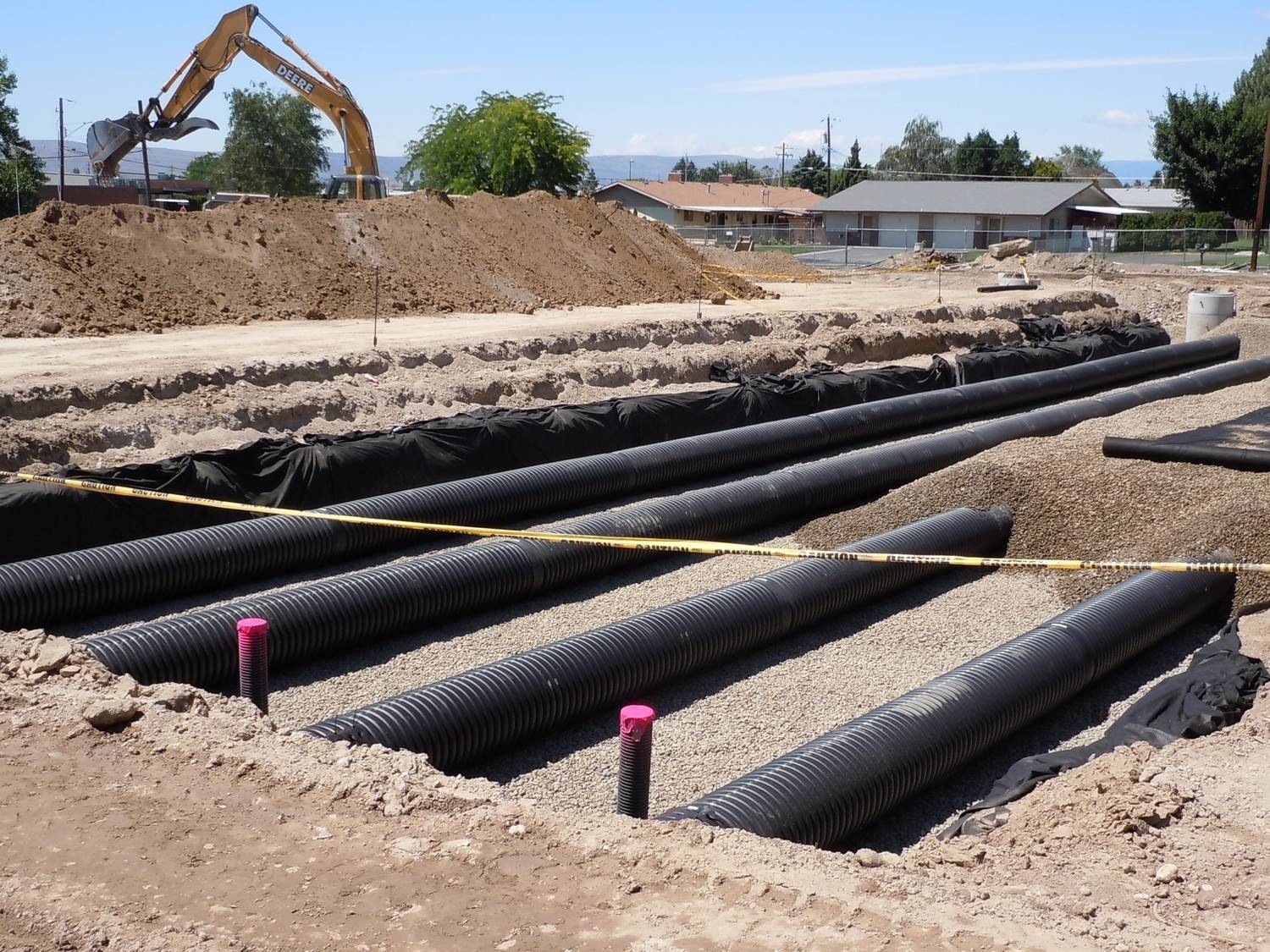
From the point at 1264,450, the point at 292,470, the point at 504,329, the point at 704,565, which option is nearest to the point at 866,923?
the point at 704,565

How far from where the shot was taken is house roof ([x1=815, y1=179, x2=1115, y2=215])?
6062cm

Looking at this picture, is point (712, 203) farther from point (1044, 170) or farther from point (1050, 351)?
point (1050, 351)

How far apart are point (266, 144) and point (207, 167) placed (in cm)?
1118

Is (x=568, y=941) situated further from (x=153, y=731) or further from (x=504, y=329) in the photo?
(x=504, y=329)

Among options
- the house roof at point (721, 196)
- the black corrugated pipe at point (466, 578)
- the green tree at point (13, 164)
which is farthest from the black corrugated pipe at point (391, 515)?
the house roof at point (721, 196)

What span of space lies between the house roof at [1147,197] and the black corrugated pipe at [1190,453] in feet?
241

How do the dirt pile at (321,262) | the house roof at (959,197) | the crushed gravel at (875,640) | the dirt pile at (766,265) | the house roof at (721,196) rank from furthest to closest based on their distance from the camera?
the house roof at (721,196) → the house roof at (959,197) → the dirt pile at (766,265) → the dirt pile at (321,262) → the crushed gravel at (875,640)

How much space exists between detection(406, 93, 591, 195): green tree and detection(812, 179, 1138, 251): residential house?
46.3 feet

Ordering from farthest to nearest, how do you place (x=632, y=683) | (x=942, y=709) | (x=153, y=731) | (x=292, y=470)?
(x=292, y=470) < (x=632, y=683) < (x=942, y=709) < (x=153, y=731)

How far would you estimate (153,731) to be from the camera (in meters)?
5.04

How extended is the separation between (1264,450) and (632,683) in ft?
23.2

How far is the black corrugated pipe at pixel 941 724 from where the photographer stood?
17.4 feet

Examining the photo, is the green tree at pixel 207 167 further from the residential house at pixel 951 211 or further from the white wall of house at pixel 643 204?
the residential house at pixel 951 211

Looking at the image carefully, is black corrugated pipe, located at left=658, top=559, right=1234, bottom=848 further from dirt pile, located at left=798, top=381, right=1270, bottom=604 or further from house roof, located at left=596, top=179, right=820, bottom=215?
house roof, located at left=596, top=179, right=820, bottom=215
